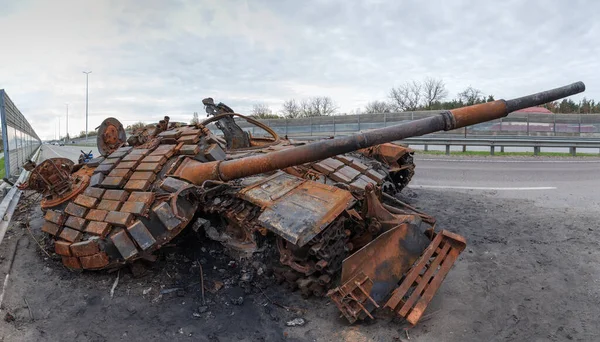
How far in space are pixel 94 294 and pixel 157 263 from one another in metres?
0.87

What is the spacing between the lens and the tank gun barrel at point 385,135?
3.74 m

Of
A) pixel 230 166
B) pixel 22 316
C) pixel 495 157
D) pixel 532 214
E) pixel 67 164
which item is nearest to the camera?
pixel 22 316

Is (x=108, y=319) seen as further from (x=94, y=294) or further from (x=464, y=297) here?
(x=464, y=297)

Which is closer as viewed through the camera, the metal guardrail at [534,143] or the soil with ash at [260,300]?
the soil with ash at [260,300]

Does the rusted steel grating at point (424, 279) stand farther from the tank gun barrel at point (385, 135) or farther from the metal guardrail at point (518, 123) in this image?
the metal guardrail at point (518, 123)

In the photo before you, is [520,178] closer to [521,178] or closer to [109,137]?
[521,178]

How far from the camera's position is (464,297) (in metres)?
4.45

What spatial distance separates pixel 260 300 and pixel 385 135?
88.8 inches

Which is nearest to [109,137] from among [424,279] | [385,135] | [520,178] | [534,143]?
[385,135]

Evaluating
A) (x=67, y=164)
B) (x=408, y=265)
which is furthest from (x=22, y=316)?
(x=408, y=265)

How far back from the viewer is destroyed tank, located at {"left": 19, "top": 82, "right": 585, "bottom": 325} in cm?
389

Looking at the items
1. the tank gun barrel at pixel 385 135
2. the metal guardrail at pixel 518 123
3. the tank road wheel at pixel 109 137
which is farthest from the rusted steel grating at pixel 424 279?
the metal guardrail at pixel 518 123

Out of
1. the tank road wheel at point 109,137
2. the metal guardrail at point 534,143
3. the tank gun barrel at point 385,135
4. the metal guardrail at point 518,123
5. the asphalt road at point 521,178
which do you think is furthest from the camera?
the metal guardrail at point 518,123

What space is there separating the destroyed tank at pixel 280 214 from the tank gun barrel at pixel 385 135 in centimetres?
1
